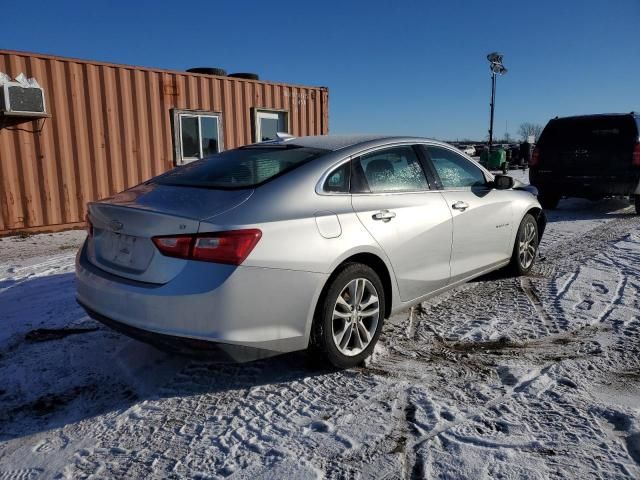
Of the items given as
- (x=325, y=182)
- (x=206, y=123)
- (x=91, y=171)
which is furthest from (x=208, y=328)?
(x=206, y=123)

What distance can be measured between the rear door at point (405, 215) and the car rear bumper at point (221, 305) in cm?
70

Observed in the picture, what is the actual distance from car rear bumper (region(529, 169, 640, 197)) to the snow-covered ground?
5.32 m

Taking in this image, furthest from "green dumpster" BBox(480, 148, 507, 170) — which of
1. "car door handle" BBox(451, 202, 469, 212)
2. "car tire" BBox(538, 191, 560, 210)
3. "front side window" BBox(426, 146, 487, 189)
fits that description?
"car door handle" BBox(451, 202, 469, 212)

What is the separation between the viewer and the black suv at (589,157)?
8703 mm

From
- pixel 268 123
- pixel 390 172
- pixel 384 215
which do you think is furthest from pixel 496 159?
pixel 384 215

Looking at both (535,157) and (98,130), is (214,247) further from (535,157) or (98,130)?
(535,157)

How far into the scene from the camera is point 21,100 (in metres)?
7.09

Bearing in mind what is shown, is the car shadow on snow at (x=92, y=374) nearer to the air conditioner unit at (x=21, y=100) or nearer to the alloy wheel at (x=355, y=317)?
the alloy wheel at (x=355, y=317)

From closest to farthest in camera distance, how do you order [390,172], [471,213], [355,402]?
[355,402] → [390,172] → [471,213]

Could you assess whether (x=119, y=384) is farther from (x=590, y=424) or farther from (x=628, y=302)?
(x=628, y=302)

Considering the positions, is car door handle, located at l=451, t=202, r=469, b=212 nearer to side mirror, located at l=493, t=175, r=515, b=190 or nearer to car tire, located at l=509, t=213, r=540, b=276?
side mirror, located at l=493, t=175, r=515, b=190

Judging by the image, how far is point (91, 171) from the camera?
8328 millimetres

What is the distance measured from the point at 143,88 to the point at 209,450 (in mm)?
7744

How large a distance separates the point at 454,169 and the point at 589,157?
6.16 metres
